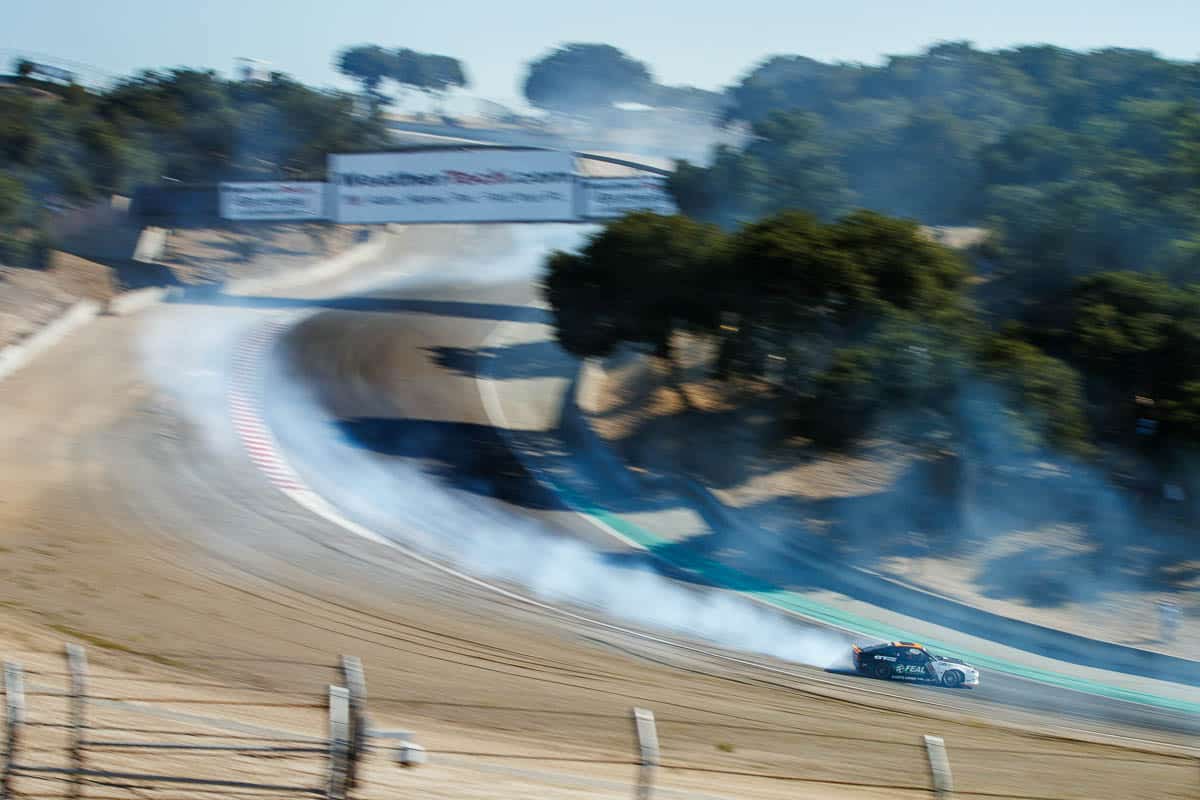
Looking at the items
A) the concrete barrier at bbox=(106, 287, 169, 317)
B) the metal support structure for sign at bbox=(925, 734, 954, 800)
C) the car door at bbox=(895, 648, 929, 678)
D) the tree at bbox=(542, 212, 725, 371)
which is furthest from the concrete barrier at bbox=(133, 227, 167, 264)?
the metal support structure for sign at bbox=(925, 734, 954, 800)

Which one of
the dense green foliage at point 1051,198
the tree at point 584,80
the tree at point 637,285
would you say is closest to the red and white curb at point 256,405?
the tree at point 637,285

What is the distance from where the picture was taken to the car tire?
58.2ft

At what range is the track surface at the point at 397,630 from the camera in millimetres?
11711

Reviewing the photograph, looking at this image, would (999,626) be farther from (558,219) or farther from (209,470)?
(558,219)

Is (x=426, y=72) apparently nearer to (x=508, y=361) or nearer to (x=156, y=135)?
(x=156, y=135)

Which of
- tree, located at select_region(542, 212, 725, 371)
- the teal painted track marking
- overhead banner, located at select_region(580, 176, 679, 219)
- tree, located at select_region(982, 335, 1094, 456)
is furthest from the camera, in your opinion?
overhead banner, located at select_region(580, 176, 679, 219)

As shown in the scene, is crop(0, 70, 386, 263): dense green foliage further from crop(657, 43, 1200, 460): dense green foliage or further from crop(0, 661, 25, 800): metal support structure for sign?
crop(0, 661, 25, 800): metal support structure for sign

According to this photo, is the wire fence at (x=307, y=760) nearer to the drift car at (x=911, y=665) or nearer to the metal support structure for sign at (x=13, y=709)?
the metal support structure for sign at (x=13, y=709)

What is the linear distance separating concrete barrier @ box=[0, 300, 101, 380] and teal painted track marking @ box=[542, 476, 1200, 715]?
16202mm

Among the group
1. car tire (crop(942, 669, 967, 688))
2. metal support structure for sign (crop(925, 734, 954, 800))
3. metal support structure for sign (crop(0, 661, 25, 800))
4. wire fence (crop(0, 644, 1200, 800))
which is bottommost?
car tire (crop(942, 669, 967, 688))

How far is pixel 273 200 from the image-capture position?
44.4 meters

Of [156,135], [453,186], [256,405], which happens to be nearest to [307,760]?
[256,405]

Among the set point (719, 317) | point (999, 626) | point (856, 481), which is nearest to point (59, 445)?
point (719, 317)

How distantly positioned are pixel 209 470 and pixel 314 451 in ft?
8.97
